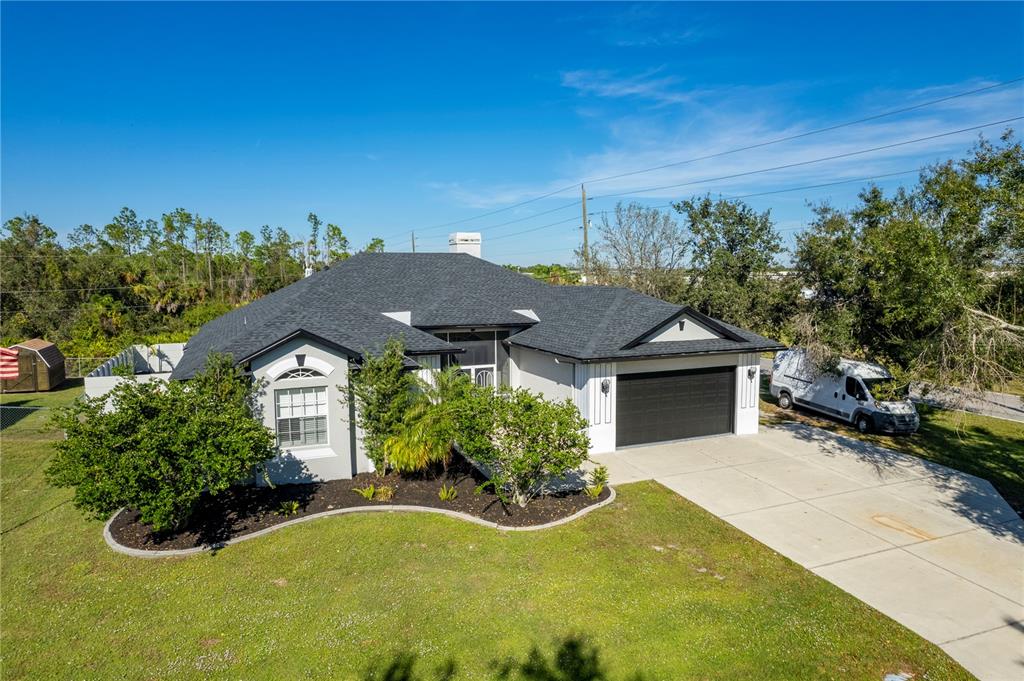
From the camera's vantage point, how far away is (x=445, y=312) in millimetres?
17109

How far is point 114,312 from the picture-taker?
107 feet

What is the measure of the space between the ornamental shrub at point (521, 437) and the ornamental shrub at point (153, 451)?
367 cm

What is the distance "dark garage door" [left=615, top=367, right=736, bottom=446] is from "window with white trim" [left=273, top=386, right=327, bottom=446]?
750 cm

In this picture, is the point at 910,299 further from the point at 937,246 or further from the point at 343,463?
the point at 343,463

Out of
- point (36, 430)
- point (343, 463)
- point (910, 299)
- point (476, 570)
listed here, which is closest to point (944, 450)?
point (910, 299)

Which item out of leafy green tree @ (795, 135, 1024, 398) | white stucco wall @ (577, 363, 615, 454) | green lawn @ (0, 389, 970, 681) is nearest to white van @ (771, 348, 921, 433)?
leafy green tree @ (795, 135, 1024, 398)

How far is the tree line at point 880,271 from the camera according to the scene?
10.0 meters

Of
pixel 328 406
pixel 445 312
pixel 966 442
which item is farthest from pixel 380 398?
pixel 966 442

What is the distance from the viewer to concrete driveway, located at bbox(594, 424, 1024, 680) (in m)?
7.15

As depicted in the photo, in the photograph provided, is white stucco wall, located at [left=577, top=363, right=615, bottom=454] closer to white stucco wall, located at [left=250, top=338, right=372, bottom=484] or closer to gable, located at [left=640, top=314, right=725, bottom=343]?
gable, located at [left=640, top=314, right=725, bottom=343]

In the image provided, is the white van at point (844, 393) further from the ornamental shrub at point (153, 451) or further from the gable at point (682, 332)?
the ornamental shrub at point (153, 451)

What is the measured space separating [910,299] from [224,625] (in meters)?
12.8

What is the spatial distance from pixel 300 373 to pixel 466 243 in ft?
42.8

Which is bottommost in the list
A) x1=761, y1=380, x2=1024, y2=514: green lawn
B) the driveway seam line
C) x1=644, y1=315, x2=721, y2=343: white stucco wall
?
the driveway seam line
